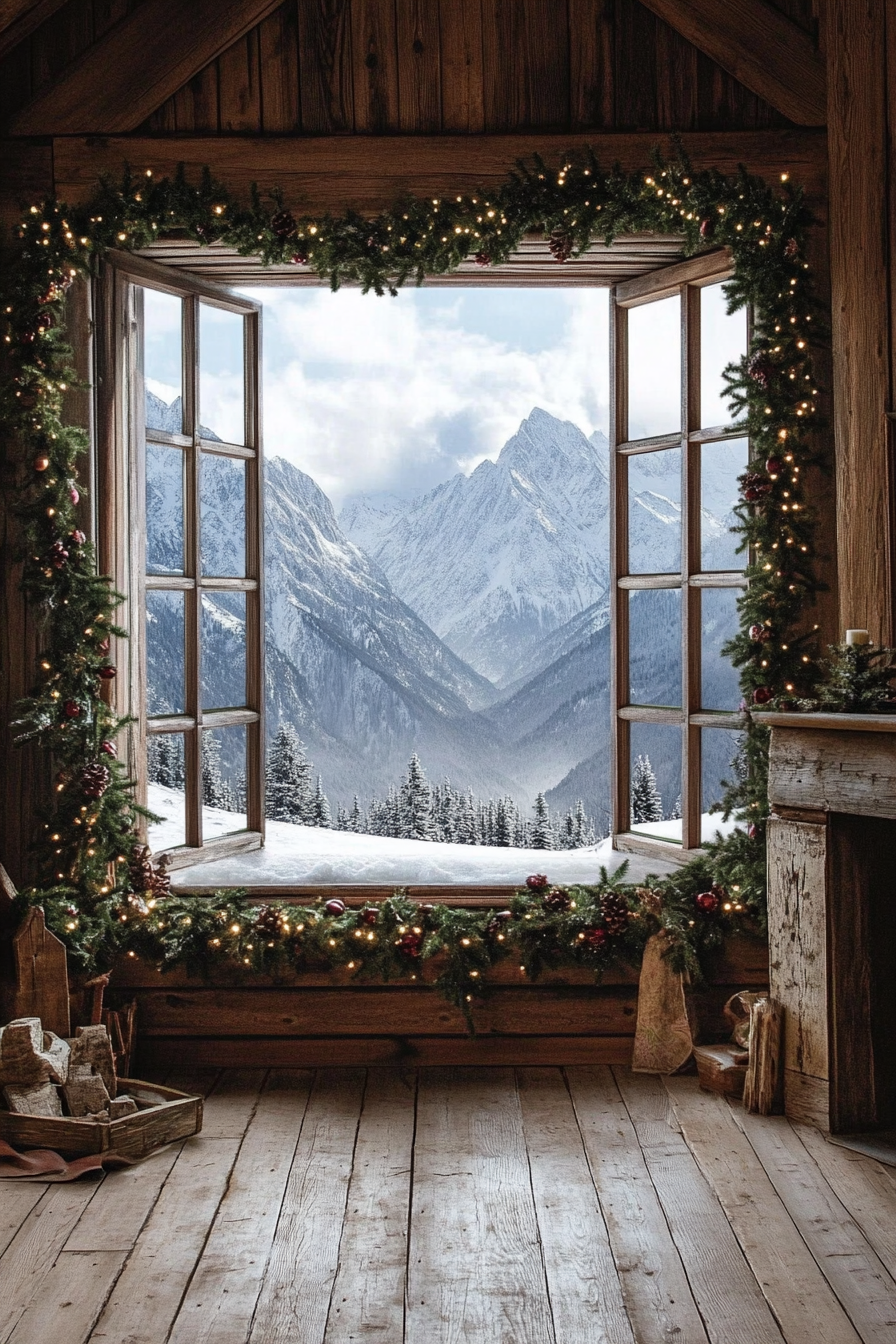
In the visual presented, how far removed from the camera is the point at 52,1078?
3127mm

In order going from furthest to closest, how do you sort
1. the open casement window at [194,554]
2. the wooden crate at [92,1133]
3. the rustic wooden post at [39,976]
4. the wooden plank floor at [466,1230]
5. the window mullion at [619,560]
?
1. the window mullion at [619,560]
2. the open casement window at [194,554]
3. the rustic wooden post at [39,976]
4. the wooden crate at [92,1133]
5. the wooden plank floor at [466,1230]

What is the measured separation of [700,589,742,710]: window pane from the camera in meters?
4.03

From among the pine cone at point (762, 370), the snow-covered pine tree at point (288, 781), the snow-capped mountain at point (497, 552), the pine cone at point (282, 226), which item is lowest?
the snow-covered pine tree at point (288, 781)

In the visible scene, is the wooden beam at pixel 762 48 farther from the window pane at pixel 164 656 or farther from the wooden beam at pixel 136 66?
the window pane at pixel 164 656

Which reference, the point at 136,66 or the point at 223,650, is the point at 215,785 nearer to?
the point at 223,650

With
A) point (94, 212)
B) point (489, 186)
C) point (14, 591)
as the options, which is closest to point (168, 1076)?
point (14, 591)

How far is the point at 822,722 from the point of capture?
10.3 ft

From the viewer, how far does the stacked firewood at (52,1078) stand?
3059 mm

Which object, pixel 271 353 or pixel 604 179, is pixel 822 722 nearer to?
pixel 604 179

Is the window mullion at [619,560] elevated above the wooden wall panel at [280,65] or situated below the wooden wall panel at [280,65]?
below

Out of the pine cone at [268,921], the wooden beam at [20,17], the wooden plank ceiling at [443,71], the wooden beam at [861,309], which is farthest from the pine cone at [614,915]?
the wooden beam at [20,17]

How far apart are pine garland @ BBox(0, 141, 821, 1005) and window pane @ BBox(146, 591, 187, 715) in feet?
1.18

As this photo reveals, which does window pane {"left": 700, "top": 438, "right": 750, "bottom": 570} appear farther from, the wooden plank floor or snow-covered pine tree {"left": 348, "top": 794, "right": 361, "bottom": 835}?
snow-covered pine tree {"left": 348, "top": 794, "right": 361, "bottom": 835}

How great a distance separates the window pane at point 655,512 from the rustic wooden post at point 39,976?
231 cm
